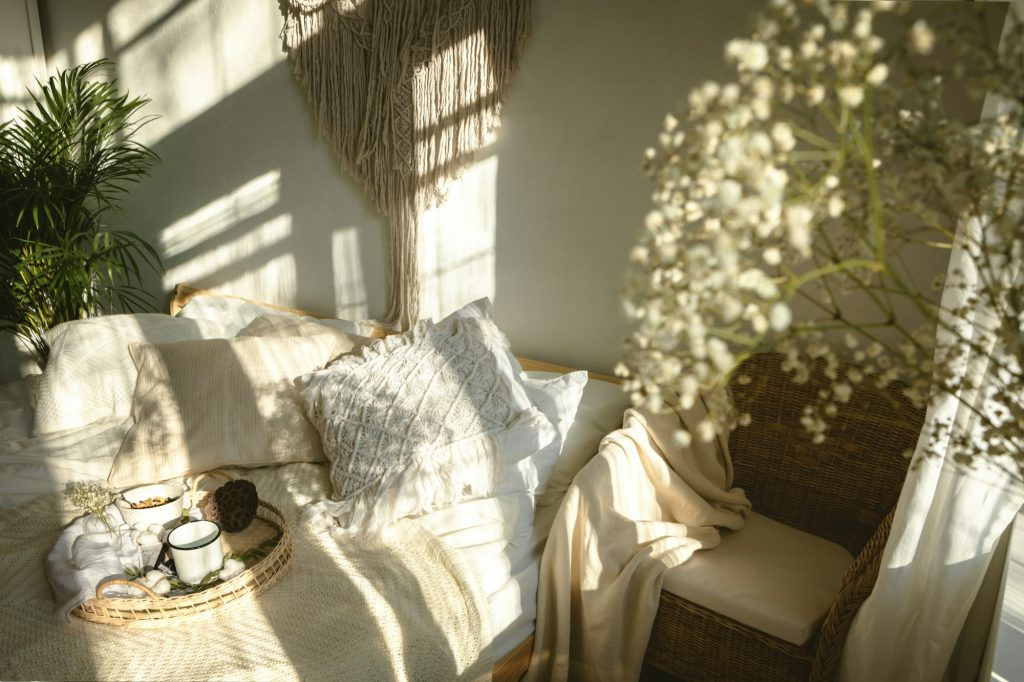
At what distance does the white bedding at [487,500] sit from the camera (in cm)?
168

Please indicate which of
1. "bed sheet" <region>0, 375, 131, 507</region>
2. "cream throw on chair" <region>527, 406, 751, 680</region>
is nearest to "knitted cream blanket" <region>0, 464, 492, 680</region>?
"bed sheet" <region>0, 375, 131, 507</region>

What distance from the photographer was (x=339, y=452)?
1.85 metres

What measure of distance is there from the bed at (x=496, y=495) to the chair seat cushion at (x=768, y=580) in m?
0.37

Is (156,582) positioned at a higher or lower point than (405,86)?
lower

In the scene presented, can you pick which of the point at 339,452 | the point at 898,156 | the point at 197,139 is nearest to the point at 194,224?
the point at 197,139

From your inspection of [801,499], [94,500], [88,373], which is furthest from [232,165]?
[801,499]

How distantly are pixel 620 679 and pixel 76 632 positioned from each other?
1221 millimetres

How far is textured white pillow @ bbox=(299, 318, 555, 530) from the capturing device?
1749 millimetres

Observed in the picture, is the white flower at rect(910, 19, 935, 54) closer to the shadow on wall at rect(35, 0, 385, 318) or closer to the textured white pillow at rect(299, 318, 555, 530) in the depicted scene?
the textured white pillow at rect(299, 318, 555, 530)

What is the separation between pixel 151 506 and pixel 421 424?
638 mm

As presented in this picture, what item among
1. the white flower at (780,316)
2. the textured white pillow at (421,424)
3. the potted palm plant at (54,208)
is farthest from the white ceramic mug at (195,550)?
the potted palm plant at (54,208)

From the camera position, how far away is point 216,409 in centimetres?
203

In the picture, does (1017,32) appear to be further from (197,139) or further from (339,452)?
(197,139)

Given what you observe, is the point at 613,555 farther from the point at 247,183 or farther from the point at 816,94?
the point at 247,183
